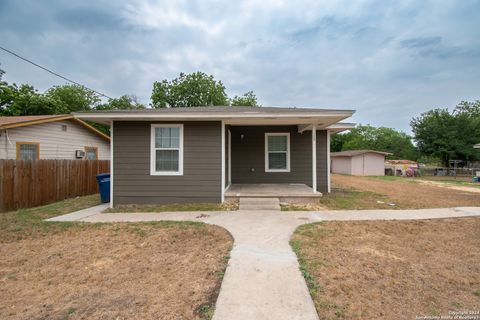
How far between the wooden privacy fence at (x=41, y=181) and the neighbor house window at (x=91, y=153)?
9.90 feet

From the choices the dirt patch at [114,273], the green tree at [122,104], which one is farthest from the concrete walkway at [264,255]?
the green tree at [122,104]

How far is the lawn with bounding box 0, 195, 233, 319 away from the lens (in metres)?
2.23

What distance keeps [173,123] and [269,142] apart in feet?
12.9

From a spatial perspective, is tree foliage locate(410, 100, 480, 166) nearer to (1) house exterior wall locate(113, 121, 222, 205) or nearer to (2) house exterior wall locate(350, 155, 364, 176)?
(2) house exterior wall locate(350, 155, 364, 176)

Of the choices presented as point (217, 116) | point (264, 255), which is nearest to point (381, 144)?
point (217, 116)

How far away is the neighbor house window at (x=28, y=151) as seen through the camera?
9023 millimetres

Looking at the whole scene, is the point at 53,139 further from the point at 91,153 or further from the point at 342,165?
the point at 342,165

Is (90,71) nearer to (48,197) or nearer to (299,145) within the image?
(48,197)

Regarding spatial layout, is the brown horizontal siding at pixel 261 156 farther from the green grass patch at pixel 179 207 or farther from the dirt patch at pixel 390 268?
the dirt patch at pixel 390 268

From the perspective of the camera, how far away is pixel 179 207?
21.8 ft

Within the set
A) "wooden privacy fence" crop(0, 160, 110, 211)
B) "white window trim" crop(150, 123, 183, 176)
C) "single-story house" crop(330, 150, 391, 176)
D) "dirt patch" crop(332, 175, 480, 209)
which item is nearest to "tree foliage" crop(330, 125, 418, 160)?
"single-story house" crop(330, 150, 391, 176)

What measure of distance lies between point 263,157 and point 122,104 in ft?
88.4

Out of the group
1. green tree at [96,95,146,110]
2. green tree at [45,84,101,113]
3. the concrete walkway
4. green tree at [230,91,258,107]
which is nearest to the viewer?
the concrete walkway

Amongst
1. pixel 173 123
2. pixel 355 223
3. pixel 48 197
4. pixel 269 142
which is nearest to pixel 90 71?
pixel 48 197
